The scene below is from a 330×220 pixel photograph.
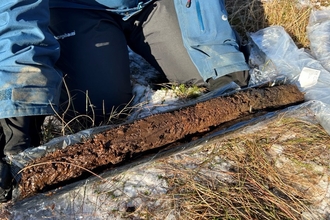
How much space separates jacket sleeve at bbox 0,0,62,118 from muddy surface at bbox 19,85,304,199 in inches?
9.4

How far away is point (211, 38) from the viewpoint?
1.88 metres

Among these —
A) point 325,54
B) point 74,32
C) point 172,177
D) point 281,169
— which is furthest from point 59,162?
point 325,54

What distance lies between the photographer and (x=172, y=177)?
1.58 m

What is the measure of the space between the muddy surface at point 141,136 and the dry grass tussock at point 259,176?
0.14 meters

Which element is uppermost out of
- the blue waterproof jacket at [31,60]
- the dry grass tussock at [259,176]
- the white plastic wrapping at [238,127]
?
the blue waterproof jacket at [31,60]

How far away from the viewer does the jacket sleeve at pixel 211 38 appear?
1.86m

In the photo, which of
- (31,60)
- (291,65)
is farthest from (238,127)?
(31,60)

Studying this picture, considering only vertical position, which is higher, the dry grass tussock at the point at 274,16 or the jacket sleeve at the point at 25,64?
the jacket sleeve at the point at 25,64

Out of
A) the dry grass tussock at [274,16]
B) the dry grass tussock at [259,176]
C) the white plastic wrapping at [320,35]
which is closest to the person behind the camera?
the dry grass tussock at [259,176]

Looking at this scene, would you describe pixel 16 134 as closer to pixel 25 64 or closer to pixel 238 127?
pixel 25 64

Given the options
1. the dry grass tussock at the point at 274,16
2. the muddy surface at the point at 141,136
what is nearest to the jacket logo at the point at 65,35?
the muddy surface at the point at 141,136

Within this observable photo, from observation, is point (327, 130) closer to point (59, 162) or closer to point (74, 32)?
point (59, 162)

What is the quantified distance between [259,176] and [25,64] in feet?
4.00

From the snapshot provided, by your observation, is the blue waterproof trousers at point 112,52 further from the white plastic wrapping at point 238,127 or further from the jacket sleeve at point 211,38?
the white plastic wrapping at point 238,127
